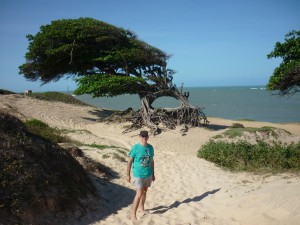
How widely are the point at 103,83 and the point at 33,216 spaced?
16.6 meters

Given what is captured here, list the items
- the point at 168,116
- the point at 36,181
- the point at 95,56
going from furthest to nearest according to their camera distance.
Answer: the point at 95,56
the point at 168,116
the point at 36,181

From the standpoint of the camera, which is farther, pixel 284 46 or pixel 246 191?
pixel 284 46

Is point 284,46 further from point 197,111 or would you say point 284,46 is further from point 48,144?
point 48,144

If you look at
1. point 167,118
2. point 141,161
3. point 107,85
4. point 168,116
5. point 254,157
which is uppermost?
point 107,85

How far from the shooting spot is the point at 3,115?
7988mm

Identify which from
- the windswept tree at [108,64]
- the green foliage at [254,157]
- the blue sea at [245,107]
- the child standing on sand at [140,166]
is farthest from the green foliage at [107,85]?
the child standing on sand at [140,166]

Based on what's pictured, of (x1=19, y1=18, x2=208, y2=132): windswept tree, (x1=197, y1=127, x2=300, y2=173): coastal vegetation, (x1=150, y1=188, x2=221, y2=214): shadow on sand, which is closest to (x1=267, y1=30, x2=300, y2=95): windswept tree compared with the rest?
(x1=197, y1=127, x2=300, y2=173): coastal vegetation

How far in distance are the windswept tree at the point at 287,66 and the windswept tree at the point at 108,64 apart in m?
7.10

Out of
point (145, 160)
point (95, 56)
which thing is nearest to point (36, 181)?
point (145, 160)

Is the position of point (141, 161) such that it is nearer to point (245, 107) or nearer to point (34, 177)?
point (34, 177)

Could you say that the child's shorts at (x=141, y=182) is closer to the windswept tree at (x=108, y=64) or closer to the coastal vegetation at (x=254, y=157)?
the coastal vegetation at (x=254, y=157)

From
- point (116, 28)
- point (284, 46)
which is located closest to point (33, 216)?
point (284, 46)

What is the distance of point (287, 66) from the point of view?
16203 mm

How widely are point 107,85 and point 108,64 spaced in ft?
13.1
